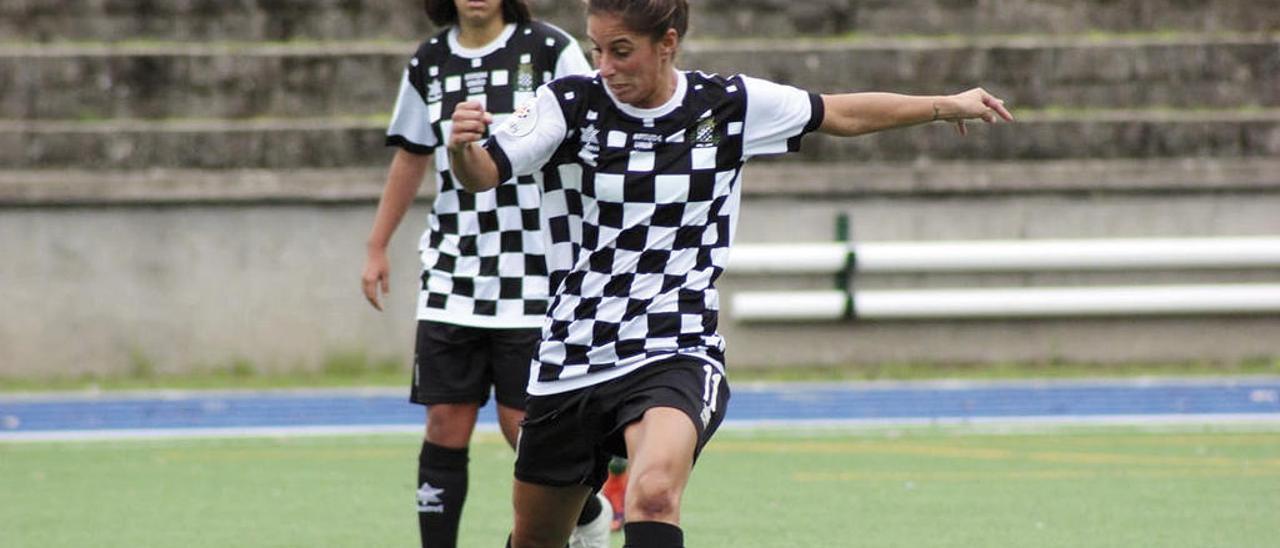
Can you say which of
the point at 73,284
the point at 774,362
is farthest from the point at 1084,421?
the point at 73,284

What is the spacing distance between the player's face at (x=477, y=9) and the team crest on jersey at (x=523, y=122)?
3.90ft

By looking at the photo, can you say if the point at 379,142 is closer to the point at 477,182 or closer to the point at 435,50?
the point at 435,50

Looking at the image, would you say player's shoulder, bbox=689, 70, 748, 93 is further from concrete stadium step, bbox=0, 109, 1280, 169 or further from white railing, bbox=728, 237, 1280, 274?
concrete stadium step, bbox=0, 109, 1280, 169

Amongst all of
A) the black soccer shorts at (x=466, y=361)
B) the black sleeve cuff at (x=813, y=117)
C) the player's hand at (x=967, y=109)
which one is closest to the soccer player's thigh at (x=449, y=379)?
the black soccer shorts at (x=466, y=361)

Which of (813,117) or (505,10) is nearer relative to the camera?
(813,117)

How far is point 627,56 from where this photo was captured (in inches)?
181

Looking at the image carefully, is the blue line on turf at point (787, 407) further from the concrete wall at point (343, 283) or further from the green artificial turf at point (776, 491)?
the concrete wall at point (343, 283)

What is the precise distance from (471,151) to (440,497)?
1668mm

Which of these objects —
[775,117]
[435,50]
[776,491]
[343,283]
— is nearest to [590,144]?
[775,117]

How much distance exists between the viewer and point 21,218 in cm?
1304

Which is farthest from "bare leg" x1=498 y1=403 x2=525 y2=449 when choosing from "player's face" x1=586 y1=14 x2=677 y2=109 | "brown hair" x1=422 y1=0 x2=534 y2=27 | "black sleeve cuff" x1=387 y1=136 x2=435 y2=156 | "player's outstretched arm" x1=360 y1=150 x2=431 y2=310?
"player's face" x1=586 y1=14 x2=677 y2=109

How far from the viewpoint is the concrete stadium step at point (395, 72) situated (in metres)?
14.1

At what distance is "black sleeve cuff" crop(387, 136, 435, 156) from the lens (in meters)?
6.08

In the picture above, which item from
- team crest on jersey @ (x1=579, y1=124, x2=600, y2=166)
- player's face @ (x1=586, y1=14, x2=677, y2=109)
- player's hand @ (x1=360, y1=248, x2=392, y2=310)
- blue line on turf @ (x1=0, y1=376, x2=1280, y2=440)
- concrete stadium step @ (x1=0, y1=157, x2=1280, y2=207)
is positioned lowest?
blue line on turf @ (x1=0, y1=376, x2=1280, y2=440)
